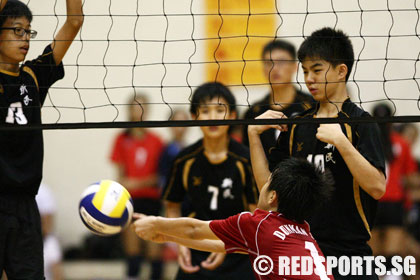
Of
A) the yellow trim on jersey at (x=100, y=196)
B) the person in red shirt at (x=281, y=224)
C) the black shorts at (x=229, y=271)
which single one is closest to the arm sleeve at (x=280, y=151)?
the person in red shirt at (x=281, y=224)

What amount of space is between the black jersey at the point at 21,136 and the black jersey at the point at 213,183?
1.26m

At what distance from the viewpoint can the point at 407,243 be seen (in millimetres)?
8781

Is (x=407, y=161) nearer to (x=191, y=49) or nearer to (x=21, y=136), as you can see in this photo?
(x=191, y=49)

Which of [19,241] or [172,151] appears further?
[172,151]

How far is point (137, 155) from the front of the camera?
8.59m

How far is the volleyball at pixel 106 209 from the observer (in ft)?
14.2

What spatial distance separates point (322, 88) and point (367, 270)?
1011 mm

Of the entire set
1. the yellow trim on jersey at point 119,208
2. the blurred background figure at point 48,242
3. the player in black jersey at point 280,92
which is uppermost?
the player in black jersey at point 280,92

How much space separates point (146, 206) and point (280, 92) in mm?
3015

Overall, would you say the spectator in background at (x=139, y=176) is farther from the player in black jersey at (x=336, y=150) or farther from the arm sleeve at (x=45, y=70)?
the player in black jersey at (x=336, y=150)

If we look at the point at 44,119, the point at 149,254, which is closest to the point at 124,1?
the point at 44,119

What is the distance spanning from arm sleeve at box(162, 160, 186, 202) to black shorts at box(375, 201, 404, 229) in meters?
3.18

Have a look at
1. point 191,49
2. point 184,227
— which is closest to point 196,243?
point 184,227

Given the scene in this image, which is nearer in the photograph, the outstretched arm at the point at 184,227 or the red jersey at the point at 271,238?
the red jersey at the point at 271,238
